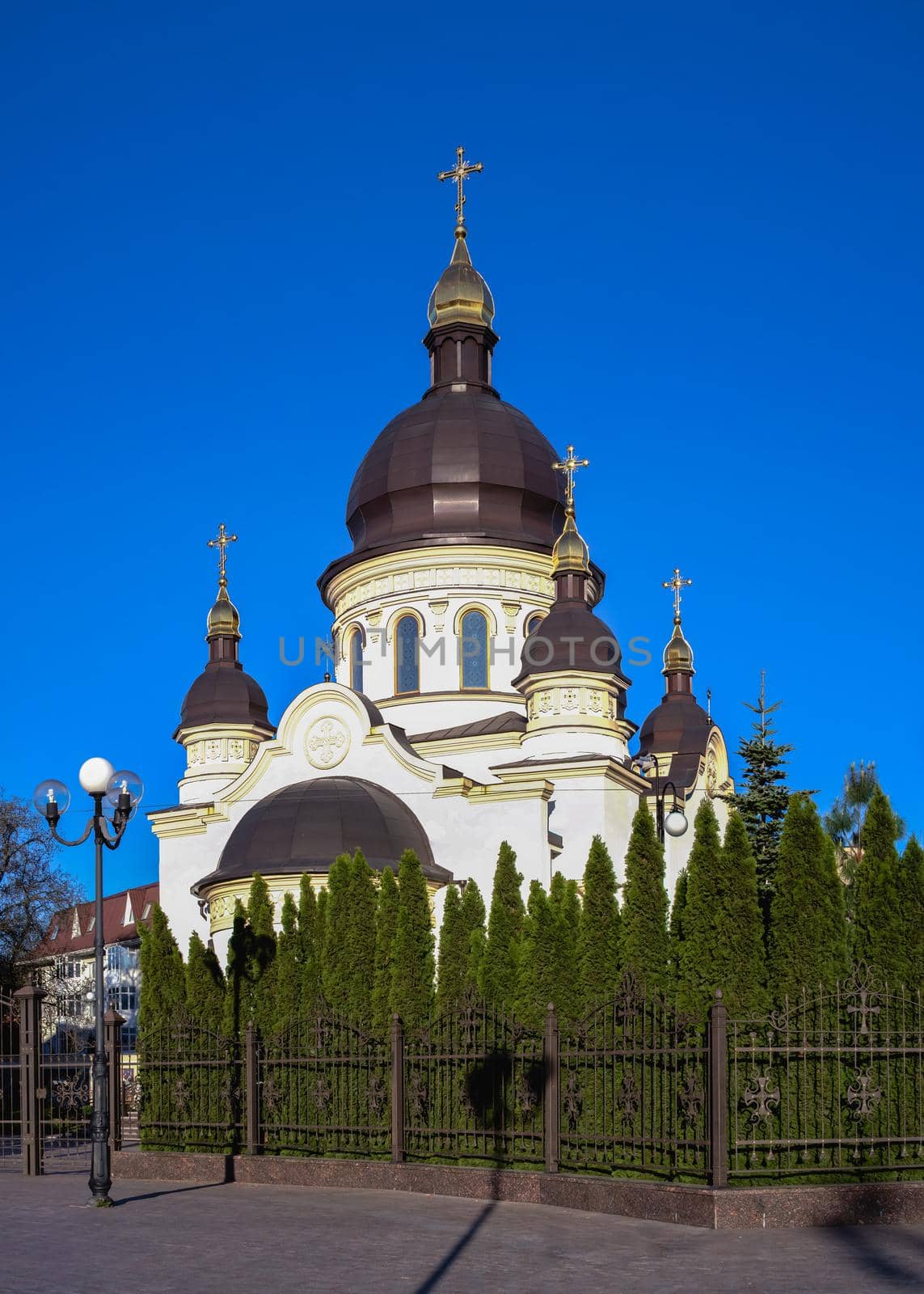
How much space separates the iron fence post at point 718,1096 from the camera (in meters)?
10.7

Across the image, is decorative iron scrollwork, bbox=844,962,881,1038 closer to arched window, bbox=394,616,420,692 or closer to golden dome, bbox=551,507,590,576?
golden dome, bbox=551,507,590,576

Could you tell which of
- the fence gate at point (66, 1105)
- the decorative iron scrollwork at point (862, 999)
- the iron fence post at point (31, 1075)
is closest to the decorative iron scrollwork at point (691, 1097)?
the decorative iron scrollwork at point (862, 999)

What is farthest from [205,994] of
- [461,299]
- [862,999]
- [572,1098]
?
[461,299]

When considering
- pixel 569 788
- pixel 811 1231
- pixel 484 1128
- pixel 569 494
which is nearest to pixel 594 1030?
pixel 484 1128

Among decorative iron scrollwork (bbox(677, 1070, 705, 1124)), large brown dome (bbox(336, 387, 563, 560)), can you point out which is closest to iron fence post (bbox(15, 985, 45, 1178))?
decorative iron scrollwork (bbox(677, 1070, 705, 1124))

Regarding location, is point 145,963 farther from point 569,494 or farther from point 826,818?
point 826,818

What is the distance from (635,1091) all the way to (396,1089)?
2622 millimetres

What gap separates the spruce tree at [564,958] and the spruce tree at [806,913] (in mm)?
2516

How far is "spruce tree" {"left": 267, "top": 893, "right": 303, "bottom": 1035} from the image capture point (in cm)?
1744

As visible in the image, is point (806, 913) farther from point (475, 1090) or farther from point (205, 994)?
point (205, 994)

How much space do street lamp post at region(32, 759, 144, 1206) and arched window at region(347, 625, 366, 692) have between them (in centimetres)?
1890

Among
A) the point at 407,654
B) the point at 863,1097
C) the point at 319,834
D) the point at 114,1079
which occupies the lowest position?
the point at 114,1079

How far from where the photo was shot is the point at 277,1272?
28.9 ft

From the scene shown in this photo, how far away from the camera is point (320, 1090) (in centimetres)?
1452
